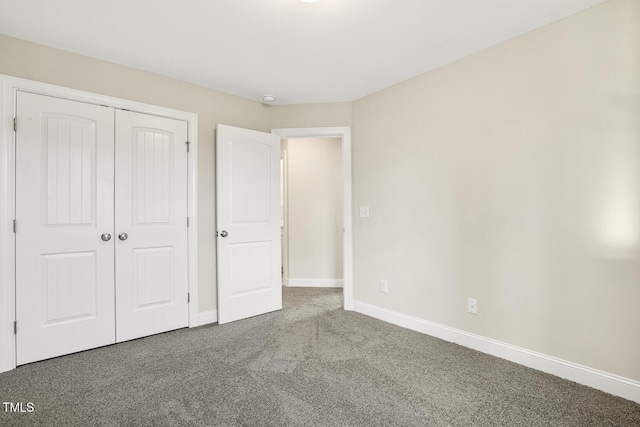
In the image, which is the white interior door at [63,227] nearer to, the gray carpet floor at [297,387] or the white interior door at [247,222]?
the gray carpet floor at [297,387]

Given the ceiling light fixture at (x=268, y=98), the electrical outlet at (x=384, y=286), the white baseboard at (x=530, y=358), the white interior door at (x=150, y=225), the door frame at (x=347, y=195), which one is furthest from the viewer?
the door frame at (x=347, y=195)

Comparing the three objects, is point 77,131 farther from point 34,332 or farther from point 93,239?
point 34,332

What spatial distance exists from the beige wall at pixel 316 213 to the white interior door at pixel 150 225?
6.83 feet

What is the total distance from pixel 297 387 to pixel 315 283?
2.86 m

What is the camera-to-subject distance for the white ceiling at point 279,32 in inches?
75.9

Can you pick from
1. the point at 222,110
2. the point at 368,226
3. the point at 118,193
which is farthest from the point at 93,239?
the point at 368,226

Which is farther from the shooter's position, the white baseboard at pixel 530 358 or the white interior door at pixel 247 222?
the white interior door at pixel 247 222

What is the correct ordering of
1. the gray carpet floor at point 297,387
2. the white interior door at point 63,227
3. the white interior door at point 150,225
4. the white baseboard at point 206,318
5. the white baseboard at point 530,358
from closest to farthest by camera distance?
the gray carpet floor at point 297,387 → the white baseboard at point 530,358 → the white interior door at point 63,227 → the white interior door at point 150,225 → the white baseboard at point 206,318

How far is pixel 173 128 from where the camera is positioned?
9.64ft

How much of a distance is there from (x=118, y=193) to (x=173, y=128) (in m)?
0.78

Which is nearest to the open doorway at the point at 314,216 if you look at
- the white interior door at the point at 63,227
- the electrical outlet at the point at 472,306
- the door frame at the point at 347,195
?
the door frame at the point at 347,195

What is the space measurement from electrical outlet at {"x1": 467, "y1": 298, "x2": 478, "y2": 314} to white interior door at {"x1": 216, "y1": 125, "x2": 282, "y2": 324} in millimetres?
1982

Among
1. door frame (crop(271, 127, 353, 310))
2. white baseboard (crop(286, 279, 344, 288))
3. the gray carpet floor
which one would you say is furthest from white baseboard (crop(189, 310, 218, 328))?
white baseboard (crop(286, 279, 344, 288))

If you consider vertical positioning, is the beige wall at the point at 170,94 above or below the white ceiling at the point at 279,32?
below
